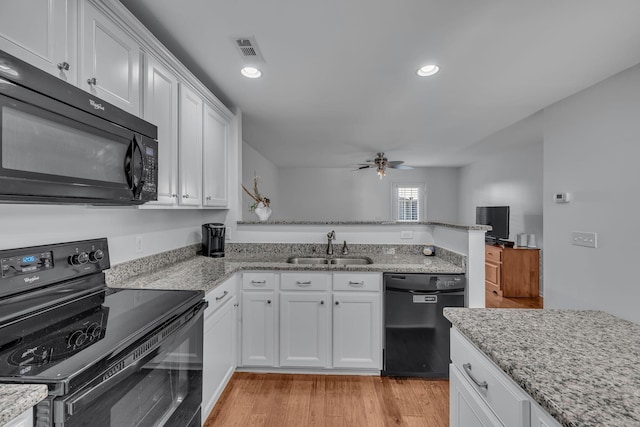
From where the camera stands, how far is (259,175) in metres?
5.58

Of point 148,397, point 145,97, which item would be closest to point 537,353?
point 148,397

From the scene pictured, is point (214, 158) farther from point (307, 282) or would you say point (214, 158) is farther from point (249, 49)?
point (307, 282)

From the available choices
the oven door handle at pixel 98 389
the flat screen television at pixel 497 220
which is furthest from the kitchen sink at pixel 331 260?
the flat screen television at pixel 497 220

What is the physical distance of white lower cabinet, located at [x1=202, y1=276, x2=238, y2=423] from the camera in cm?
173

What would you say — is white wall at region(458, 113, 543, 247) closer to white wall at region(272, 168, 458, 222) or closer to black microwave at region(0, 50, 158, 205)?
white wall at region(272, 168, 458, 222)

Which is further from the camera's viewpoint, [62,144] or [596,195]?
[596,195]

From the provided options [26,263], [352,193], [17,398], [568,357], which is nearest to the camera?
[17,398]

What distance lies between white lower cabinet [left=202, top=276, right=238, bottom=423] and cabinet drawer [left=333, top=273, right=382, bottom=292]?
80 cm

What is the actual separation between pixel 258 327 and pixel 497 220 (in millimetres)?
4914

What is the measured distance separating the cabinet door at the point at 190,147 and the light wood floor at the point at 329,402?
4.59 feet

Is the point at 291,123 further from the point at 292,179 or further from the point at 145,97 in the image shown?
the point at 292,179

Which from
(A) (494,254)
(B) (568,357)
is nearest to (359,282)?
(B) (568,357)

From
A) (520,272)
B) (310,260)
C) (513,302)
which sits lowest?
(513,302)

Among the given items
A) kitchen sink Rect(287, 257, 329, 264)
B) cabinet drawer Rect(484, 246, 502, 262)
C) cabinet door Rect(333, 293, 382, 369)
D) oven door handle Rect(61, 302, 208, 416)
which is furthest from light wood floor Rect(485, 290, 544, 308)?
oven door handle Rect(61, 302, 208, 416)
